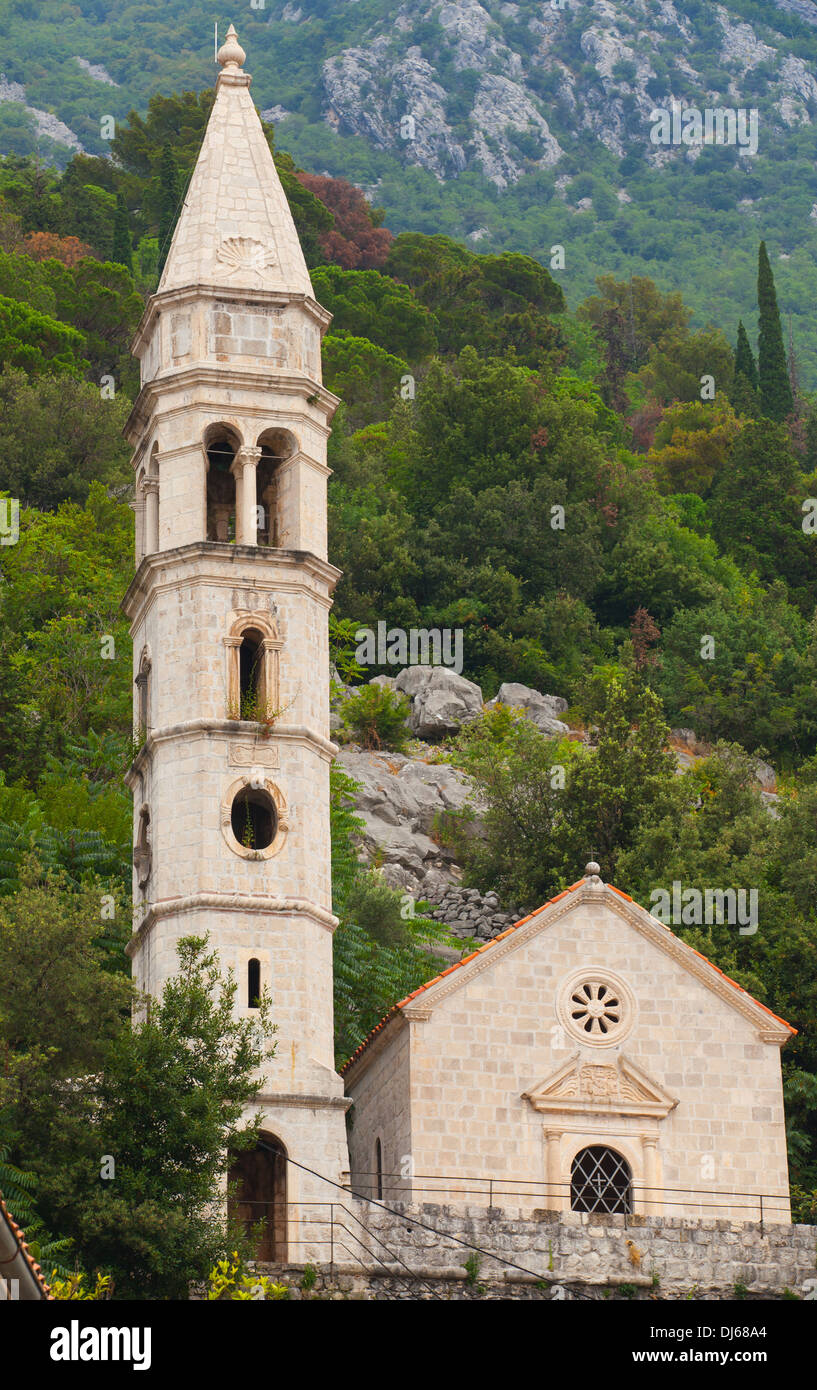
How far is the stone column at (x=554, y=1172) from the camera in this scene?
44.7 metres

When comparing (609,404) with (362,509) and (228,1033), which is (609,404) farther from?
(228,1033)

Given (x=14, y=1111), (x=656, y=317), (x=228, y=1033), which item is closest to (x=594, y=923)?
(x=228, y=1033)

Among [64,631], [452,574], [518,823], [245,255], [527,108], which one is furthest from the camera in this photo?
[527,108]

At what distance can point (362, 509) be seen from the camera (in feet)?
290

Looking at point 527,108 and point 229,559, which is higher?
point 527,108

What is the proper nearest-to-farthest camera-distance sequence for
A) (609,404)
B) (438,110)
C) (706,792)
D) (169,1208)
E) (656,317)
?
1. (169,1208)
2. (706,792)
3. (609,404)
4. (656,317)
5. (438,110)

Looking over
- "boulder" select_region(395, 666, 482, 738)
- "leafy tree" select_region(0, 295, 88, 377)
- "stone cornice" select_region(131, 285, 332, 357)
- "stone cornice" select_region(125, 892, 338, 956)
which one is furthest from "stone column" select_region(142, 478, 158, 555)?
"leafy tree" select_region(0, 295, 88, 377)

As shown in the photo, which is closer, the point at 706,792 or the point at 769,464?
the point at 706,792

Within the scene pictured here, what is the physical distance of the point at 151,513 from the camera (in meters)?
48.8

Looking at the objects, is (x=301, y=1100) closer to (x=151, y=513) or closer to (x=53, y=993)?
(x=53, y=993)

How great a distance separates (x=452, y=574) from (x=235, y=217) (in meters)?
36.1

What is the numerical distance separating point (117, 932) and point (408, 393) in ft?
175

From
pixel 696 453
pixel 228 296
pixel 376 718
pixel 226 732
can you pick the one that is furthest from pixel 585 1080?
pixel 696 453

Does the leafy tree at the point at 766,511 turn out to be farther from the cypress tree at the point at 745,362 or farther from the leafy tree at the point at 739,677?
the cypress tree at the point at 745,362
